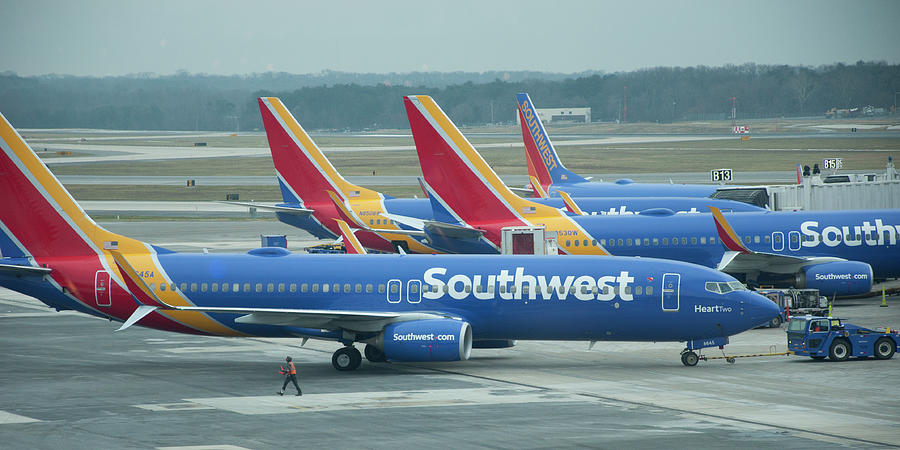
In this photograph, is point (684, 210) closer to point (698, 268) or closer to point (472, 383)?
point (698, 268)

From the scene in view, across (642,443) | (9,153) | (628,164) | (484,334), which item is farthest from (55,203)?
(628,164)

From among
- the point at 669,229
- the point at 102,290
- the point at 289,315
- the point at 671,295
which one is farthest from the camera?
the point at 669,229

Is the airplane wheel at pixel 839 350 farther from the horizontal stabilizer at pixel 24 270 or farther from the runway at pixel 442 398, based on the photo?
the horizontal stabilizer at pixel 24 270

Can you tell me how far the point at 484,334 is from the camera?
122ft

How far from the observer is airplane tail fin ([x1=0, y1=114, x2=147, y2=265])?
39.0 m

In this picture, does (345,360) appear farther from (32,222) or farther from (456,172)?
(456,172)

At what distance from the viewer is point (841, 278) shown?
49.0 meters

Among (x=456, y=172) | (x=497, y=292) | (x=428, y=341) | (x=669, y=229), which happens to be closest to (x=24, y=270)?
(x=428, y=341)

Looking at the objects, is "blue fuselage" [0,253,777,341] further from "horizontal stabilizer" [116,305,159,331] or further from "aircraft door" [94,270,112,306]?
"horizontal stabilizer" [116,305,159,331]

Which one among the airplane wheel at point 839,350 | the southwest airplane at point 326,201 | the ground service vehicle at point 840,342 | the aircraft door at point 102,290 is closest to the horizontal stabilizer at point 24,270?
the aircraft door at point 102,290

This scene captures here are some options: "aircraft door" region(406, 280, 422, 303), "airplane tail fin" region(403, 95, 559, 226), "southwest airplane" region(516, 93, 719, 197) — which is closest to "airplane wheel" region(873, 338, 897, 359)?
"aircraft door" region(406, 280, 422, 303)

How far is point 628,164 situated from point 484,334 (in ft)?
389

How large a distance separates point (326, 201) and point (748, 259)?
977 inches

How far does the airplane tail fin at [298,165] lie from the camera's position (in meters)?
62.2
